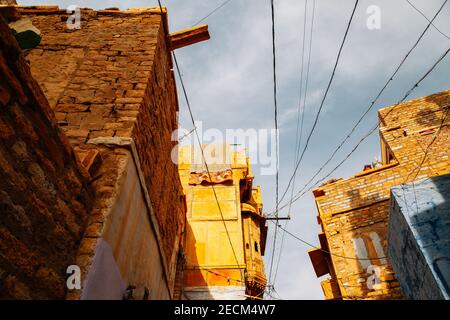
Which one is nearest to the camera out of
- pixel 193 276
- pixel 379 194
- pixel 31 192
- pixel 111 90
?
pixel 31 192

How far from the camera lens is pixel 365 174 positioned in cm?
1317

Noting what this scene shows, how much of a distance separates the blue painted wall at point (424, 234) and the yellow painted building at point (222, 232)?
6.58m

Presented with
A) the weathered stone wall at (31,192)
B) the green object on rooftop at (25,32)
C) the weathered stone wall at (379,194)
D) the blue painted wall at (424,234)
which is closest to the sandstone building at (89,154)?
the weathered stone wall at (31,192)

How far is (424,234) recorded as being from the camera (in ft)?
18.1

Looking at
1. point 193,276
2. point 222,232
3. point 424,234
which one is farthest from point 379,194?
point 193,276

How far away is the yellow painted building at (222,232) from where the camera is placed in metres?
12.7

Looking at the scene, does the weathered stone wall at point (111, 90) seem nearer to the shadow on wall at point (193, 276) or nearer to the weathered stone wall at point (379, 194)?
the shadow on wall at point (193, 276)

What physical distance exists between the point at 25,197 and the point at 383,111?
16974 mm

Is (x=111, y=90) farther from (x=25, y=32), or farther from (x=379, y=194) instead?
(x=379, y=194)

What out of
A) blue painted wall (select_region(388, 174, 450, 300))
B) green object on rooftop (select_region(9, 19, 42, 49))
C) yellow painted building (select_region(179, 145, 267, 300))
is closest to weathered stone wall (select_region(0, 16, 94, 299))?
green object on rooftop (select_region(9, 19, 42, 49))

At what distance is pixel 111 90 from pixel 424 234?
6061 millimetres

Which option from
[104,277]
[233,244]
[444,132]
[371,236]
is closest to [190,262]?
[233,244]

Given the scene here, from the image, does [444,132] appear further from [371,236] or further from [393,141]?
[371,236]

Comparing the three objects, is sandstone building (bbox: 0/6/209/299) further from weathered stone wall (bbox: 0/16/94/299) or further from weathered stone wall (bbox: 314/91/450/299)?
weathered stone wall (bbox: 314/91/450/299)
